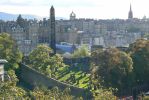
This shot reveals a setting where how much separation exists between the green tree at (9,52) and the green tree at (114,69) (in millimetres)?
10455

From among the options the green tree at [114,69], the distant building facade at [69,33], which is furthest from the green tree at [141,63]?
the distant building facade at [69,33]

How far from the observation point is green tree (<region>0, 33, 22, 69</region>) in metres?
58.8

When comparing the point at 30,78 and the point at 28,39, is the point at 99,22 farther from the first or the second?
the point at 30,78

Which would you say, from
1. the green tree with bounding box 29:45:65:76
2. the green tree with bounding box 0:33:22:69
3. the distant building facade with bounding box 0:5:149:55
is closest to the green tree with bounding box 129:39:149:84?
the green tree with bounding box 29:45:65:76

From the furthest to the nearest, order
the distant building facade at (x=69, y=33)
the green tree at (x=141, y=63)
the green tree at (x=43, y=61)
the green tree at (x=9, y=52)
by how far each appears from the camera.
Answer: the distant building facade at (x=69, y=33), the green tree at (x=43, y=61), the green tree at (x=9, y=52), the green tree at (x=141, y=63)

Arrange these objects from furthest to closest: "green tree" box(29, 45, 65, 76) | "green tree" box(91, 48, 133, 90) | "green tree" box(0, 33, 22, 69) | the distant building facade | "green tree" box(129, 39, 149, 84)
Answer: the distant building facade, "green tree" box(29, 45, 65, 76), "green tree" box(0, 33, 22, 69), "green tree" box(129, 39, 149, 84), "green tree" box(91, 48, 133, 90)

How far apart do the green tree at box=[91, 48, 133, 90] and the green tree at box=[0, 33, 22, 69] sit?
10455 mm

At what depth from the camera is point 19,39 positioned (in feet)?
380

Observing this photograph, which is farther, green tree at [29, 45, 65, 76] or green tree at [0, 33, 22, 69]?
green tree at [29, 45, 65, 76]

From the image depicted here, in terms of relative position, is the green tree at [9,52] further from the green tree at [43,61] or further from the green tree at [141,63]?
the green tree at [141,63]

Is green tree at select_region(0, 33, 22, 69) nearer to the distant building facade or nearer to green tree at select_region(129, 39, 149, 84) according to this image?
green tree at select_region(129, 39, 149, 84)

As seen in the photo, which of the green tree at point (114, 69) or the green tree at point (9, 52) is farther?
the green tree at point (9, 52)

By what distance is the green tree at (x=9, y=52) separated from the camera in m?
58.8

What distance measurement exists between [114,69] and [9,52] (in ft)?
49.3
